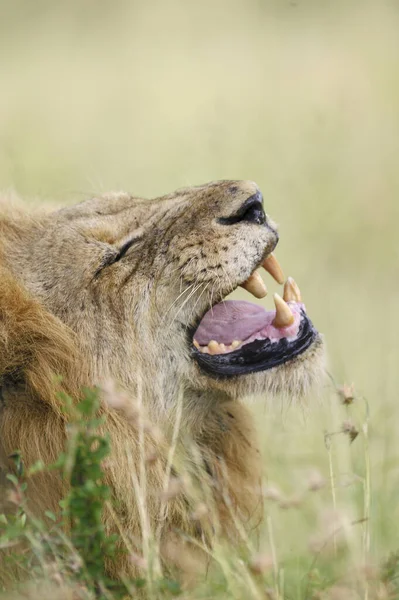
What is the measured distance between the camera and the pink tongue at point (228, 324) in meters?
3.46

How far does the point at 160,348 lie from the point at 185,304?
0.18 metres

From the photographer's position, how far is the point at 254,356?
3.34 m

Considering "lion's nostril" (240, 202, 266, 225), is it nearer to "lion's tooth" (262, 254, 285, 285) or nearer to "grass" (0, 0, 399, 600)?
"lion's tooth" (262, 254, 285, 285)

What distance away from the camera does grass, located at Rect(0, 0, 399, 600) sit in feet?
16.7

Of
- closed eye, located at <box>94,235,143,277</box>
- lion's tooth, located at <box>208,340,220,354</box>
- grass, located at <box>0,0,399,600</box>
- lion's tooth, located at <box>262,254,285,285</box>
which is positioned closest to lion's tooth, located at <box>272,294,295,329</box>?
lion's tooth, located at <box>208,340,220,354</box>

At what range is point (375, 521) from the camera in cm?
365

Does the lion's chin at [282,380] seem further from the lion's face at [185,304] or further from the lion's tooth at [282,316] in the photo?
the lion's tooth at [282,316]

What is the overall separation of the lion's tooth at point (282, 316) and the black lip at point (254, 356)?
53 millimetres

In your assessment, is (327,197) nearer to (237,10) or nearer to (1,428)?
(237,10)

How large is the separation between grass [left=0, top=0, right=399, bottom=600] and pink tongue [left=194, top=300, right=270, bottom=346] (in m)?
0.87

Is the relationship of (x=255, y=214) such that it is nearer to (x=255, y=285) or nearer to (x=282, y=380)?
(x=255, y=285)

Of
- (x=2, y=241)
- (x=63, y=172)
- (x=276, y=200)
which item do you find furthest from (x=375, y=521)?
(x=63, y=172)

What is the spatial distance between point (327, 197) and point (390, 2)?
317cm

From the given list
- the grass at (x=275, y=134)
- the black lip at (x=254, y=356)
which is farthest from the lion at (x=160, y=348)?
the grass at (x=275, y=134)
